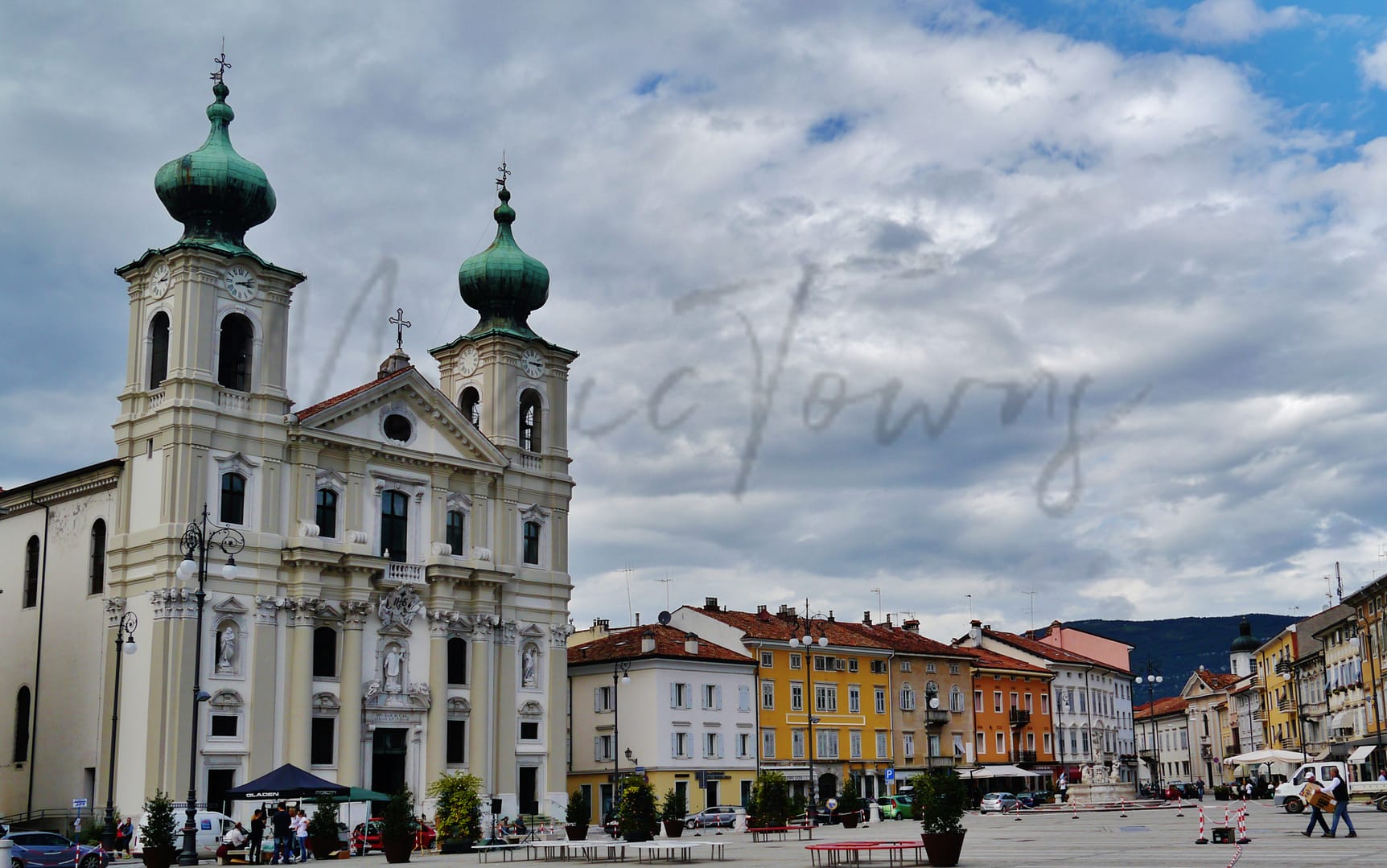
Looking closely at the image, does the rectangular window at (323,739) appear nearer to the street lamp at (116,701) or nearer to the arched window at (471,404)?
the street lamp at (116,701)

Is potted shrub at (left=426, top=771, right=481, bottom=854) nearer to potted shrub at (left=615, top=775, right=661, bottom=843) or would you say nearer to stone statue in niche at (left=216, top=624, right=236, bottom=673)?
potted shrub at (left=615, top=775, right=661, bottom=843)

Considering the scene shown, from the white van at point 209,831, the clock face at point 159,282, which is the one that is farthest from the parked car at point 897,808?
the clock face at point 159,282

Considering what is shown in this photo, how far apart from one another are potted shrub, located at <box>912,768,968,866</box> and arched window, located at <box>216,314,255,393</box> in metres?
36.2

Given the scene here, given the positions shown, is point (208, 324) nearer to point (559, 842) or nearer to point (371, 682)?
point (371, 682)

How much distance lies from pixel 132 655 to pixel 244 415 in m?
9.47

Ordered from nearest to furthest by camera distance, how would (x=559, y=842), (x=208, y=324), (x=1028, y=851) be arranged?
(x=1028, y=851) < (x=559, y=842) < (x=208, y=324)

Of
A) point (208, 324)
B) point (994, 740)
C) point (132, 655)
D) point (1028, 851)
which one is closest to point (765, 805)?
point (1028, 851)

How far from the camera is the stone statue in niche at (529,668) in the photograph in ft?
209

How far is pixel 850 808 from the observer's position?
57188 millimetres

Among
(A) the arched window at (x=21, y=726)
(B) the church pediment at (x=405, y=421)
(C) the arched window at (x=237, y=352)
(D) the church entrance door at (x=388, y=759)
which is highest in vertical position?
(C) the arched window at (x=237, y=352)

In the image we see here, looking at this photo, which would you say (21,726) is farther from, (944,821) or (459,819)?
(944,821)

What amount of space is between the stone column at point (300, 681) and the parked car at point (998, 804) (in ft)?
105

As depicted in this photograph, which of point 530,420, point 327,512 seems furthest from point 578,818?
point 530,420

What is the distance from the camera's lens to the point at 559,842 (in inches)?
1411
